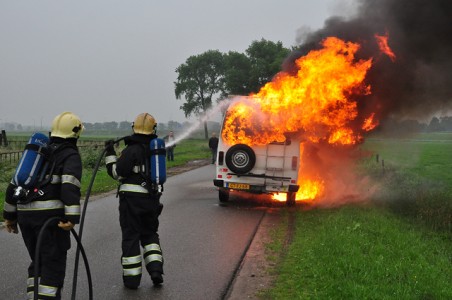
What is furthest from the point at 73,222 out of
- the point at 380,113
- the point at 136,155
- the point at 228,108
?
the point at 380,113

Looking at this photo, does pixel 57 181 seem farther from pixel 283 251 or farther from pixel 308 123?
pixel 308 123

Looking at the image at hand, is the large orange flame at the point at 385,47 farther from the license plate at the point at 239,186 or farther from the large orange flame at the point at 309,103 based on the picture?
the license plate at the point at 239,186

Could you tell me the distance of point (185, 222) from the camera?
8445 mm

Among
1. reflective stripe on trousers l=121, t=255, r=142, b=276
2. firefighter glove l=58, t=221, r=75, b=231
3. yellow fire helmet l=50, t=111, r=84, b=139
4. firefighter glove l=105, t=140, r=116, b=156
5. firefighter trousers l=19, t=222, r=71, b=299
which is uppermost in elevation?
yellow fire helmet l=50, t=111, r=84, b=139

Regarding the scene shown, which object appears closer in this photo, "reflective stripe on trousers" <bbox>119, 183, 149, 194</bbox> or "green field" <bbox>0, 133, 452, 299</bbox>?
"green field" <bbox>0, 133, 452, 299</bbox>

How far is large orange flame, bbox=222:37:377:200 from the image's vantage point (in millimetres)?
9953

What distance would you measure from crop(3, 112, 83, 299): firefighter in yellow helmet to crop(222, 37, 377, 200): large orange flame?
21.0 feet

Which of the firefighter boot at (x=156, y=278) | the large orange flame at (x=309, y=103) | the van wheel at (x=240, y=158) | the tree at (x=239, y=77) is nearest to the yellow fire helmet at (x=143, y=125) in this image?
the firefighter boot at (x=156, y=278)

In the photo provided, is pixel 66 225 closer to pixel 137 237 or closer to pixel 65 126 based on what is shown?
pixel 65 126

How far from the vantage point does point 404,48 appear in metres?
10.5

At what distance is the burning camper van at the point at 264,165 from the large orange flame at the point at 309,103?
0.53ft

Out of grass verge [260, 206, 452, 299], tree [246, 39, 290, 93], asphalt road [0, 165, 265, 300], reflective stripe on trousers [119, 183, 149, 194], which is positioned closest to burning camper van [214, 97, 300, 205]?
asphalt road [0, 165, 265, 300]

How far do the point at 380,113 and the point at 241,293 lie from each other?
7.74 meters

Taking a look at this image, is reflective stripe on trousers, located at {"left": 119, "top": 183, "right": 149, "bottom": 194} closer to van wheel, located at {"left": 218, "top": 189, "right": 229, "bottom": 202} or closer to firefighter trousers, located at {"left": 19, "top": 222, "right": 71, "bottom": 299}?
firefighter trousers, located at {"left": 19, "top": 222, "right": 71, "bottom": 299}
